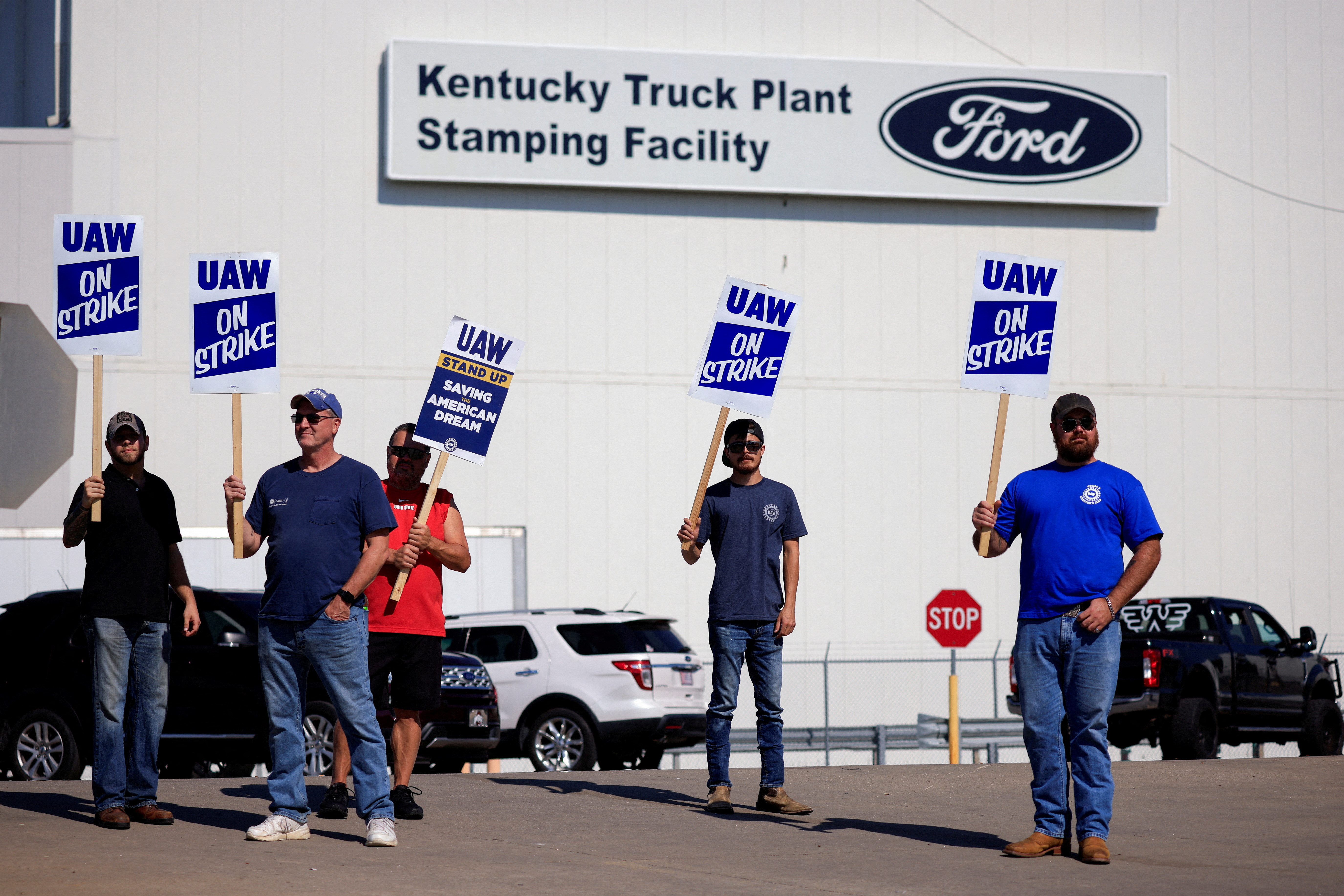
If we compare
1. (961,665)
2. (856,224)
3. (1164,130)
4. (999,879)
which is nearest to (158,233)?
(856,224)

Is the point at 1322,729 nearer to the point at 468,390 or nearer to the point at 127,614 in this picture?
the point at 468,390

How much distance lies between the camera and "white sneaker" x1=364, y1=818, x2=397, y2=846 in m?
7.70

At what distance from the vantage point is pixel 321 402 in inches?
310

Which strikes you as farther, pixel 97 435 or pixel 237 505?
pixel 97 435

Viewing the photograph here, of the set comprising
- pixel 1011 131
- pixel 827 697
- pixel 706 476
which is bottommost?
pixel 827 697

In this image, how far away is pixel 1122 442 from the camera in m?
Result: 24.9

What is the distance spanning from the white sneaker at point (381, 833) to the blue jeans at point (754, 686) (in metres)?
2.27

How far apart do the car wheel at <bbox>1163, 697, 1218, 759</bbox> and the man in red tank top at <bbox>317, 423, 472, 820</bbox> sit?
9.16m

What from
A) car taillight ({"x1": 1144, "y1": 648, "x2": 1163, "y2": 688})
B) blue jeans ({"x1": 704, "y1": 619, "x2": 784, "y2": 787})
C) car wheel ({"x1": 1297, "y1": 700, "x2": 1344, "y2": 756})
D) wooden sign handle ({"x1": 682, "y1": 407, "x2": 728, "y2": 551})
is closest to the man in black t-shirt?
wooden sign handle ({"x1": 682, "y1": 407, "x2": 728, "y2": 551})

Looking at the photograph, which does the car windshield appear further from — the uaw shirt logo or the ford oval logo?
the ford oval logo

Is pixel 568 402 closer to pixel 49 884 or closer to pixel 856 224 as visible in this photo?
pixel 856 224

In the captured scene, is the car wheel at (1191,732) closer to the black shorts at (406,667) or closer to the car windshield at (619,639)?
the car windshield at (619,639)

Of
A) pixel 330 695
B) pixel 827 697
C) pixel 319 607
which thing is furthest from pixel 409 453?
pixel 827 697

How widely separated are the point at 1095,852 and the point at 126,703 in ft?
16.0
